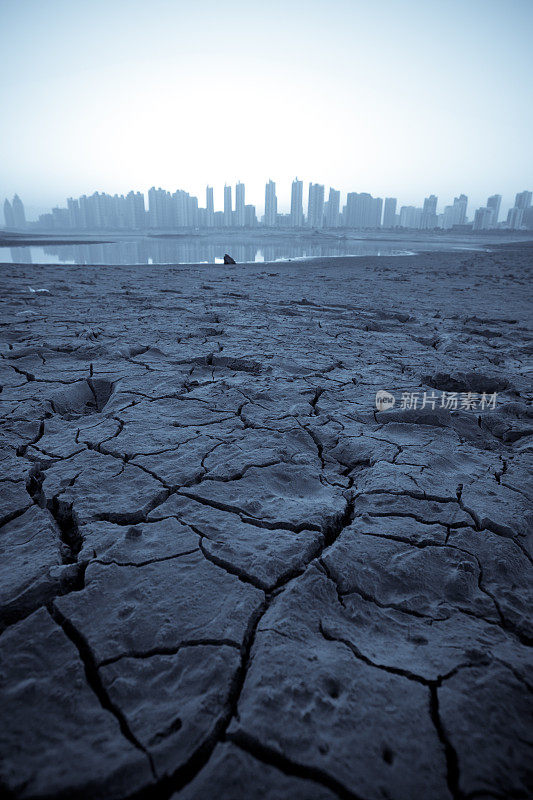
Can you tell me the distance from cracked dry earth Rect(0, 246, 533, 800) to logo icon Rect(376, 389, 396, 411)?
0.08 m

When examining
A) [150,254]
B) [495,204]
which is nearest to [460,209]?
[495,204]

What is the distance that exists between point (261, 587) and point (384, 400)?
1.65 meters

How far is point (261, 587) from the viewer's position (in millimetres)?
1184

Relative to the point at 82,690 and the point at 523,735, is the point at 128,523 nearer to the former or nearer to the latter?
the point at 82,690

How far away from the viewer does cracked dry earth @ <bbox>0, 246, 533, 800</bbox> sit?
2.57 feet

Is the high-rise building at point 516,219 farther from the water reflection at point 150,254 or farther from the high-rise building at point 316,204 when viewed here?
the water reflection at point 150,254

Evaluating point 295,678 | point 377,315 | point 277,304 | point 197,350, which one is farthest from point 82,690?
point 277,304

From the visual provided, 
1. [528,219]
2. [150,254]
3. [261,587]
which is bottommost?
[261,587]

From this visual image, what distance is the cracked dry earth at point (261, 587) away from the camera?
0.78m

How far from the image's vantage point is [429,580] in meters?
1.24

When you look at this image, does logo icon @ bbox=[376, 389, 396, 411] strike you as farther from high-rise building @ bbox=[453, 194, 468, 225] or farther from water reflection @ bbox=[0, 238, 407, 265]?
high-rise building @ bbox=[453, 194, 468, 225]

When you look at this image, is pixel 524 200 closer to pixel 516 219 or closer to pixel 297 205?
pixel 516 219

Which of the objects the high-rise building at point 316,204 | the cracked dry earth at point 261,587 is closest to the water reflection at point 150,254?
the cracked dry earth at point 261,587

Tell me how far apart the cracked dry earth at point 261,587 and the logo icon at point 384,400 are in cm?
8
